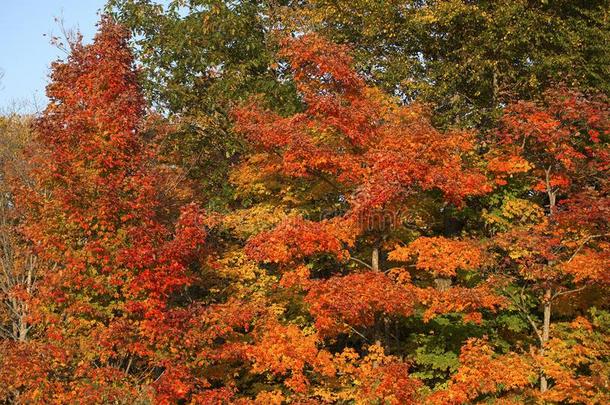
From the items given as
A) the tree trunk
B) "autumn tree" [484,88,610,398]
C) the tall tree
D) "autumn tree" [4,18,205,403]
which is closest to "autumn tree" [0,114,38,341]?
"autumn tree" [4,18,205,403]

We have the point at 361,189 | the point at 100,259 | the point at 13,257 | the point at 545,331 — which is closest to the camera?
the point at 100,259

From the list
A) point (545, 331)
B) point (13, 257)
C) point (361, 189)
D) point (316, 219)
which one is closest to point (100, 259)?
point (361, 189)

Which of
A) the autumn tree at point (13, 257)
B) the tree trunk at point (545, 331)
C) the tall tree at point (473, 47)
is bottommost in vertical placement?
the tree trunk at point (545, 331)

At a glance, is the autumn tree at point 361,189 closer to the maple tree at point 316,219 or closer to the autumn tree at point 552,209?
the maple tree at point 316,219

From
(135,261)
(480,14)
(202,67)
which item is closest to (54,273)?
(135,261)

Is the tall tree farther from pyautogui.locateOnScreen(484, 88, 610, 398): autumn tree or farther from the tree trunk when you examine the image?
the tree trunk

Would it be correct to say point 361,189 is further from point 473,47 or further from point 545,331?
point 473,47

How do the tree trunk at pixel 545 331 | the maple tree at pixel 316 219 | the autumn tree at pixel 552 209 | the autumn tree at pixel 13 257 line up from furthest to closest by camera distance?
1. the autumn tree at pixel 13 257
2. the tree trunk at pixel 545 331
3. the autumn tree at pixel 552 209
4. the maple tree at pixel 316 219

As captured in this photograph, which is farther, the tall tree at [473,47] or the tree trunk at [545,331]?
the tall tree at [473,47]

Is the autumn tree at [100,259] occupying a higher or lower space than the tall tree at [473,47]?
lower

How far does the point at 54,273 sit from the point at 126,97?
5075mm

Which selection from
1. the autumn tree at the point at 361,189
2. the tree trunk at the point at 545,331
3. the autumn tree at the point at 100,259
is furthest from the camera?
the tree trunk at the point at 545,331

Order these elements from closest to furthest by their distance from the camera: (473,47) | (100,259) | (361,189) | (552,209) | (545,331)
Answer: (100,259) < (361,189) < (545,331) < (552,209) < (473,47)

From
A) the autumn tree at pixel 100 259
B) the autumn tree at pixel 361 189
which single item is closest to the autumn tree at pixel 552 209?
the autumn tree at pixel 361 189
